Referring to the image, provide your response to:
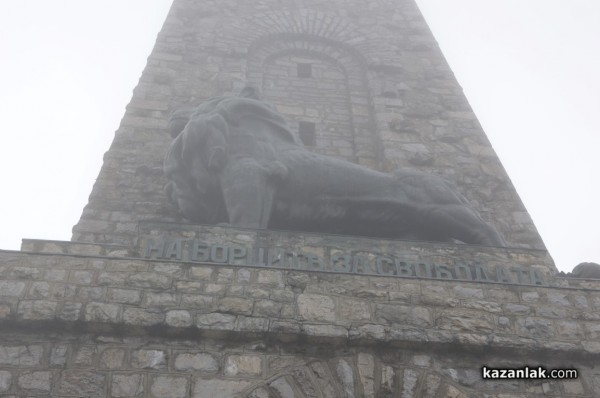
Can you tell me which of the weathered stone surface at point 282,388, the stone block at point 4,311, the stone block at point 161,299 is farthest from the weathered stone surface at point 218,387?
the stone block at point 4,311

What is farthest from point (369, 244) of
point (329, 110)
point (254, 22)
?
point (254, 22)

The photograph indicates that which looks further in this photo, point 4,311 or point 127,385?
point 4,311

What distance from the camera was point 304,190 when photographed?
673cm

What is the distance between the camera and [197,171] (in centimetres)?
673

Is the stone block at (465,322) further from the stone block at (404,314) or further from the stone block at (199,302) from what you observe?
the stone block at (199,302)

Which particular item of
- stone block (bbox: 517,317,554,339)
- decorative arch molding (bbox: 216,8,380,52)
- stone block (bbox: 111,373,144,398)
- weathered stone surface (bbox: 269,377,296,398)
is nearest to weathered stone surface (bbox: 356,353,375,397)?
weathered stone surface (bbox: 269,377,296,398)

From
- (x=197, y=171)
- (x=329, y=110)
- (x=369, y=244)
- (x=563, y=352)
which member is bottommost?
(x=563, y=352)

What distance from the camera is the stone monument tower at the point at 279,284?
15.5 feet

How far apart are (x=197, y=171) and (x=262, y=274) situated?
1835 mm

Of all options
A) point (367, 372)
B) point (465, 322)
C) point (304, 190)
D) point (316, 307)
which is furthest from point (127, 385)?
point (304, 190)

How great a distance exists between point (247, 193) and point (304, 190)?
62 cm

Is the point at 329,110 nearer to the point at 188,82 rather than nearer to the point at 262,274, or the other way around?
the point at 188,82

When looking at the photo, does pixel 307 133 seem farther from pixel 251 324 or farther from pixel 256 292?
pixel 251 324

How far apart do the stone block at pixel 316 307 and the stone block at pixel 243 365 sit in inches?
18.3
